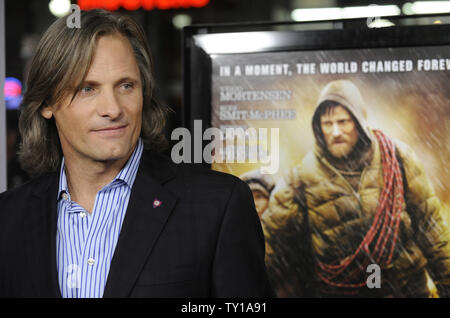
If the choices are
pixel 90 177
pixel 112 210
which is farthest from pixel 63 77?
pixel 112 210

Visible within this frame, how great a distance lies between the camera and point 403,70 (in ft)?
9.03

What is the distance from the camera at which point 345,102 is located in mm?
2809

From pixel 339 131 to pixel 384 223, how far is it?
1.39ft

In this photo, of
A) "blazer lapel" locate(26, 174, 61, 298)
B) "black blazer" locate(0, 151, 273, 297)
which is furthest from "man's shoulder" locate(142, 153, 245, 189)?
Answer: "blazer lapel" locate(26, 174, 61, 298)

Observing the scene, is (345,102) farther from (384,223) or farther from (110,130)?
(110,130)

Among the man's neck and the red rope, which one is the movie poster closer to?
the red rope

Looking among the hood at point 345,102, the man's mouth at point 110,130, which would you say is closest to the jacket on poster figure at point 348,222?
the hood at point 345,102

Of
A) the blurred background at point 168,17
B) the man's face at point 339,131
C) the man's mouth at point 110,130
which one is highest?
the blurred background at point 168,17

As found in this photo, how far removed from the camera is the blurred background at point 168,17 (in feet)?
11.1

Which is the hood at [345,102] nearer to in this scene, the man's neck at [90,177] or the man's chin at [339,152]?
the man's chin at [339,152]

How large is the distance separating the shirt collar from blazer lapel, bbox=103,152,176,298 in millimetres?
24

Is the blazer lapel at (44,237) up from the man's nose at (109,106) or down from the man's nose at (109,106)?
down

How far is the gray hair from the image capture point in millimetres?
2047

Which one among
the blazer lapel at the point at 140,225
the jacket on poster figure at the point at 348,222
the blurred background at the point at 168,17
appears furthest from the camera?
the blurred background at the point at 168,17
